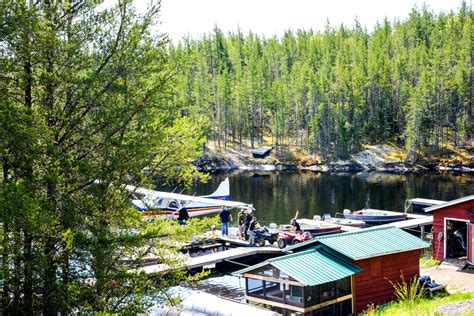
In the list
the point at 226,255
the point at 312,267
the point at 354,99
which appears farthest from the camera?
the point at 354,99

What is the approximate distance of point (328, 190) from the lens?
59219 millimetres

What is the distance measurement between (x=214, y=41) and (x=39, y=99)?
4580 inches

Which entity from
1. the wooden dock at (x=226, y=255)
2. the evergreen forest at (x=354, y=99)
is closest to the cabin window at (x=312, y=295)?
the wooden dock at (x=226, y=255)

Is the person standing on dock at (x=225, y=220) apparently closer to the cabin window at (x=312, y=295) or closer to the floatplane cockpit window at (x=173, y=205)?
the floatplane cockpit window at (x=173, y=205)

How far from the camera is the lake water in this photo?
47.1 meters

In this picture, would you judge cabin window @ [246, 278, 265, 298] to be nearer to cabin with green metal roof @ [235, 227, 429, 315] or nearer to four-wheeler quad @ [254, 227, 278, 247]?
cabin with green metal roof @ [235, 227, 429, 315]

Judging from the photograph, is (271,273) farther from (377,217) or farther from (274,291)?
(377,217)

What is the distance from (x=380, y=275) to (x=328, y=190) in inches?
1564

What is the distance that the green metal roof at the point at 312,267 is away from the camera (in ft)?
56.9

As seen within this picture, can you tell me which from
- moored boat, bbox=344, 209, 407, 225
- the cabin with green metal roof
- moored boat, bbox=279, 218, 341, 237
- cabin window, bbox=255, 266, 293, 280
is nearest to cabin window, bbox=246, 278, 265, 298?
the cabin with green metal roof

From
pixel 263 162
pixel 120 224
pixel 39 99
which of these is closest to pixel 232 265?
pixel 120 224

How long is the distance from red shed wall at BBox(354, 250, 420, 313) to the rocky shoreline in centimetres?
5838

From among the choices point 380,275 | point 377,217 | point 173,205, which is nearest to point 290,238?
point 380,275

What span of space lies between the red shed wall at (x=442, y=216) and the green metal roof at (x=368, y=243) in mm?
3859
